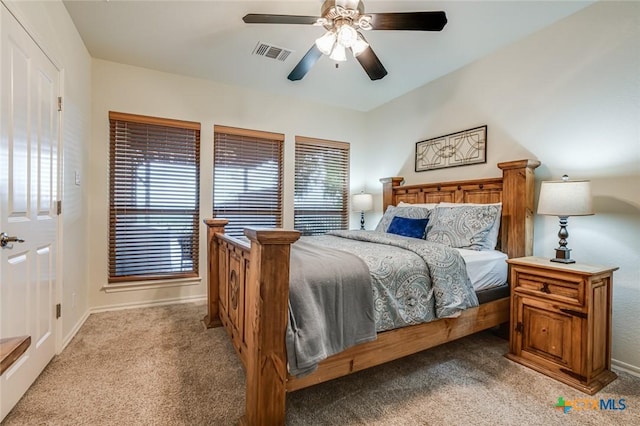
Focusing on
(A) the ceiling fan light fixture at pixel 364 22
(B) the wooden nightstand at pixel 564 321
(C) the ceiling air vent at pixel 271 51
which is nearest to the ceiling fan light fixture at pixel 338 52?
(A) the ceiling fan light fixture at pixel 364 22

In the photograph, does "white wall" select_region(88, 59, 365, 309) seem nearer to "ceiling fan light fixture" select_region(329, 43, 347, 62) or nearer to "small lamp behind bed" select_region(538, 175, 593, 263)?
"ceiling fan light fixture" select_region(329, 43, 347, 62)

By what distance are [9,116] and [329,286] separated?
190 centimetres

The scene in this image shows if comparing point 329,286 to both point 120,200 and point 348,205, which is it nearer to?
point 120,200

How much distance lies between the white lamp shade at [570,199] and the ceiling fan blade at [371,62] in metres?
1.56

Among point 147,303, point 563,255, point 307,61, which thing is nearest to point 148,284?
point 147,303

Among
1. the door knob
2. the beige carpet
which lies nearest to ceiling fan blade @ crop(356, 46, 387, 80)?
the beige carpet

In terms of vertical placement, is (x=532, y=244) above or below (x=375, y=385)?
above

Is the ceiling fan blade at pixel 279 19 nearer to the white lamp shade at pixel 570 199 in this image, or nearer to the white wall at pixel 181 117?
the white wall at pixel 181 117

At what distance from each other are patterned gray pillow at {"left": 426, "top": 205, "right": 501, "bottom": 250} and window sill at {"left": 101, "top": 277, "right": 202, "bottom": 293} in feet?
8.83

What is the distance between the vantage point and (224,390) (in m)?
1.75

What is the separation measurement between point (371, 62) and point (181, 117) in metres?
2.30

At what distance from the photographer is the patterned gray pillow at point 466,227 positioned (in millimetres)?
2514

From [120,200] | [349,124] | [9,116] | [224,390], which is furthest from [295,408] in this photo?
[349,124]

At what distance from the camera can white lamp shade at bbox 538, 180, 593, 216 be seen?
1.97 m
